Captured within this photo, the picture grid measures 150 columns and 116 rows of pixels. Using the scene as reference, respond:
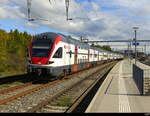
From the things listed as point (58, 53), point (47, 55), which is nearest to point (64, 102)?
point (47, 55)

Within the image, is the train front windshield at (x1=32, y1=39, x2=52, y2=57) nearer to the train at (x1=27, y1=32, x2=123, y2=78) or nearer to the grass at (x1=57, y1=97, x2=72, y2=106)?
the train at (x1=27, y1=32, x2=123, y2=78)

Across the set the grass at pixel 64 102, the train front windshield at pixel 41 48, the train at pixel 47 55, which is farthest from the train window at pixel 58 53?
the grass at pixel 64 102

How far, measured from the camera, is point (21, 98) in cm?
1169

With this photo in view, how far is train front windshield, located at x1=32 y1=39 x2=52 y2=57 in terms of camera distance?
56.0ft

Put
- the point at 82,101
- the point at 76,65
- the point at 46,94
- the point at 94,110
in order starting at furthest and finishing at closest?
1. the point at 76,65
2. the point at 46,94
3. the point at 82,101
4. the point at 94,110

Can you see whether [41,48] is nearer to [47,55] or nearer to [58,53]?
[47,55]

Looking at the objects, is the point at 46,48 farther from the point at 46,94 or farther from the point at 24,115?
the point at 24,115

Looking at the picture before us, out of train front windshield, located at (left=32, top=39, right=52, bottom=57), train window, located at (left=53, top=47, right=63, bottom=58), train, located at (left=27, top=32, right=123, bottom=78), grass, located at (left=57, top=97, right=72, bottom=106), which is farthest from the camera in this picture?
train window, located at (left=53, top=47, right=63, bottom=58)

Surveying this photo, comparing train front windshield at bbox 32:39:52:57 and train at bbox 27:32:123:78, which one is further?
train front windshield at bbox 32:39:52:57

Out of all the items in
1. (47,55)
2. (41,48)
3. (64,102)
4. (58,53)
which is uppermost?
(41,48)

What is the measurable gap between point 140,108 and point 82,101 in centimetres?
287

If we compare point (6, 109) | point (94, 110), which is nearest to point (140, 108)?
point (94, 110)

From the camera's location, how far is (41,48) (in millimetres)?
17312

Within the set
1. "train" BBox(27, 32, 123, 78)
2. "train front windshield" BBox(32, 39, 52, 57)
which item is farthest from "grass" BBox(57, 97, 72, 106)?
"train front windshield" BBox(32, 39, 52, 57)
